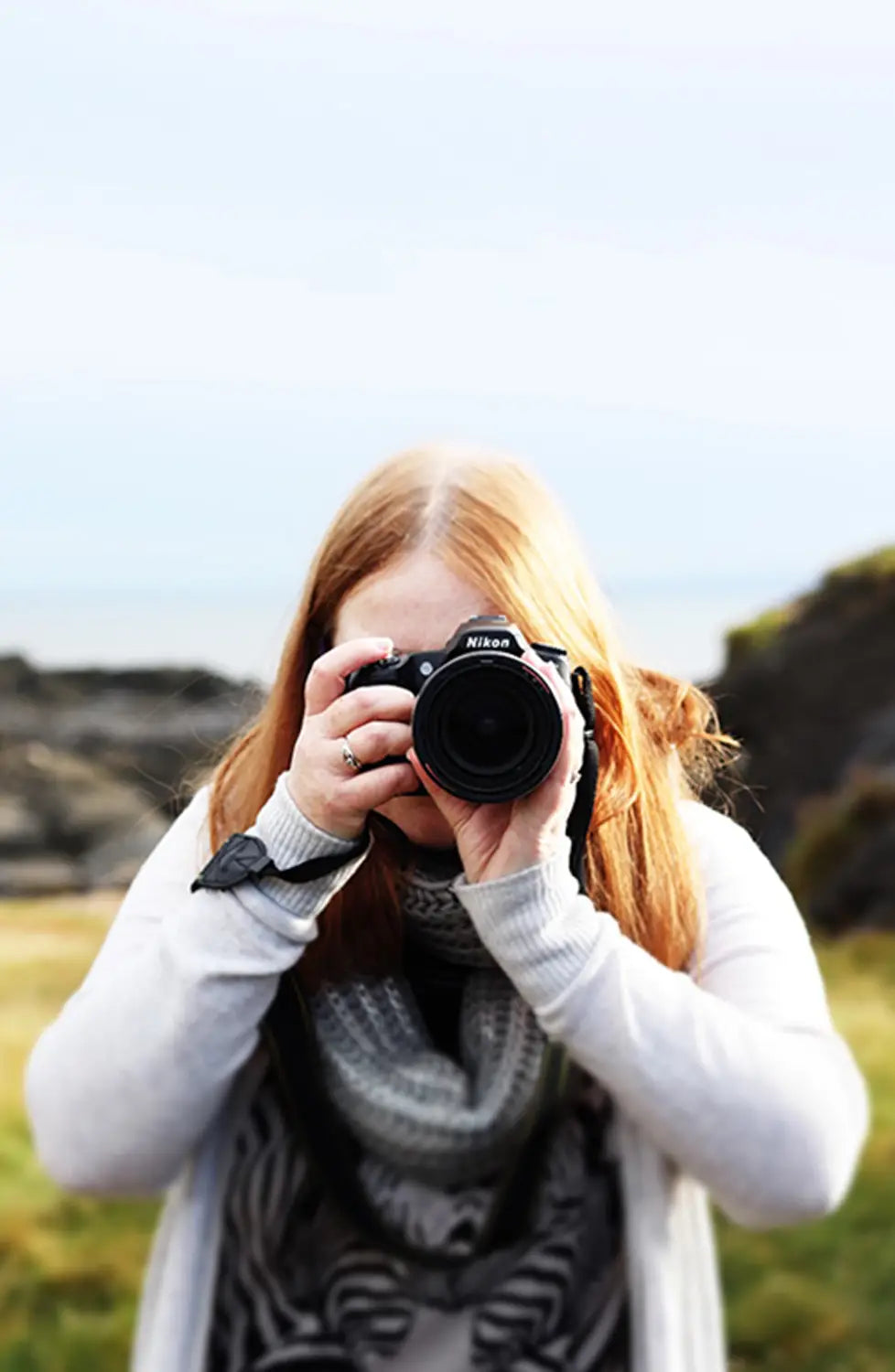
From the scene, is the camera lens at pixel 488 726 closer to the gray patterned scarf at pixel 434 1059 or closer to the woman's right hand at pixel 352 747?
the woman's right hand at pixel 352 747

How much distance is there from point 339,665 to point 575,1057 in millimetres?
419

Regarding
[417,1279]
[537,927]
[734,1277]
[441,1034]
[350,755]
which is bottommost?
[734,1277]

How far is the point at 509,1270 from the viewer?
5.10ft

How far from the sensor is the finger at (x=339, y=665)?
152 centimetres

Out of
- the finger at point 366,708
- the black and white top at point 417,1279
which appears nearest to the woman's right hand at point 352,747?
the finger at point 366,708

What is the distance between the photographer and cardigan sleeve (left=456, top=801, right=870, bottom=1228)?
145 cm

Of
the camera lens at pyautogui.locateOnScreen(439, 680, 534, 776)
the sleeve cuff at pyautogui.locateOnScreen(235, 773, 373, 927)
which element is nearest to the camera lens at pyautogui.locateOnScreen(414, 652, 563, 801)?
the camera lens at pyautogui.locateOnScreen(439, 680, 534, 776)

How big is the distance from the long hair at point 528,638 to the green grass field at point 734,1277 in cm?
127

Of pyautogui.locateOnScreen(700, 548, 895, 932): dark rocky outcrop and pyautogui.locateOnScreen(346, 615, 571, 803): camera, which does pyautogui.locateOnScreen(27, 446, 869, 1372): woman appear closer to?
pyautogui.locateOnScreen(346, 615, 571, 803): camera

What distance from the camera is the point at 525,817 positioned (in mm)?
1479

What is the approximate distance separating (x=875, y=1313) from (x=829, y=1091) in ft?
4.42

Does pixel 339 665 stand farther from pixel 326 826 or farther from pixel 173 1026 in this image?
pixel 173 1026

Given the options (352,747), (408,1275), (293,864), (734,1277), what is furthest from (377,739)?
(734,1277)

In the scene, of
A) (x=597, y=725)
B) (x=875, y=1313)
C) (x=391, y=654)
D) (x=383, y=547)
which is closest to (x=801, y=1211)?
(x=597, y=725)
